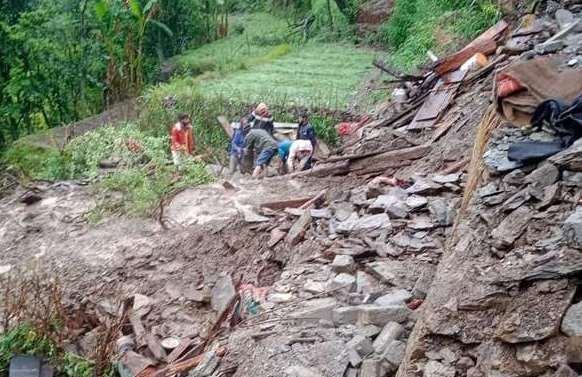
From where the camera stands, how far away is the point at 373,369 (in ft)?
14.6

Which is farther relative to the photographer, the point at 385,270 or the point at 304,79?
the point at 304,79

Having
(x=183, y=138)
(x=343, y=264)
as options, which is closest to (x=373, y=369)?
(x=343, y=264)

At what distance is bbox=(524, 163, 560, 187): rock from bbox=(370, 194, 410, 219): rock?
239 cm

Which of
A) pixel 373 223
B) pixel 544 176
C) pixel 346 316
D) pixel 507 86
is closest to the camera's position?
pixel 544 176

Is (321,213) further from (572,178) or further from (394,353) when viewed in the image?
(572,178)

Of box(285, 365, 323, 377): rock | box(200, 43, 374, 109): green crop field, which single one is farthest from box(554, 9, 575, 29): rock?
box(285, 365, 323, 377): rock

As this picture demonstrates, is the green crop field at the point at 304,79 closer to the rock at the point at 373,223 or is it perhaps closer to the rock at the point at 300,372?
the rock at the point at 373,223

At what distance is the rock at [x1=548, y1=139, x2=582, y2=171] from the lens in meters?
4.28

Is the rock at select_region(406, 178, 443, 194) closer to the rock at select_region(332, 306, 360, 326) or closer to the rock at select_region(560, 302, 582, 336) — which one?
the rock at select_region(332, 306, 360, 326)

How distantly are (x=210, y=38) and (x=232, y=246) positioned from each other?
48.6 ft

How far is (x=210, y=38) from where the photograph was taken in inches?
864

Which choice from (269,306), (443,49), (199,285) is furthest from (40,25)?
(269,306)

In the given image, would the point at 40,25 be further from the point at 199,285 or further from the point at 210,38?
the point at 199,285

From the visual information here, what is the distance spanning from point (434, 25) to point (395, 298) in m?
9.86
